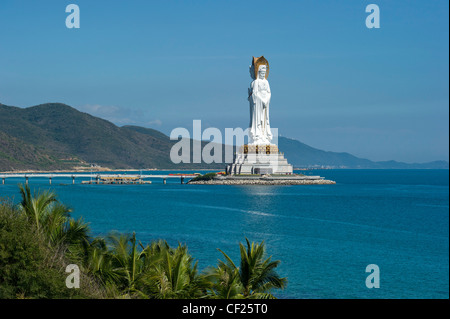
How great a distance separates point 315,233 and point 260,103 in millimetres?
56338

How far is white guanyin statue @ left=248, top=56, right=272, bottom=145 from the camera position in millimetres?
94812

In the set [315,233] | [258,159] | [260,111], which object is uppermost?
[260,111]

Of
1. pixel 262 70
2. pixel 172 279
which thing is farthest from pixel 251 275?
pixel 262 70

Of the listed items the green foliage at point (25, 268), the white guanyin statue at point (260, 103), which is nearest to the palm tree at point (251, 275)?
the green foliage at point (25, 268)

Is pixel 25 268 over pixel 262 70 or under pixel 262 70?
under

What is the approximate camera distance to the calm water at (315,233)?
2483 cm

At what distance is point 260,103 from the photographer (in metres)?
95.1

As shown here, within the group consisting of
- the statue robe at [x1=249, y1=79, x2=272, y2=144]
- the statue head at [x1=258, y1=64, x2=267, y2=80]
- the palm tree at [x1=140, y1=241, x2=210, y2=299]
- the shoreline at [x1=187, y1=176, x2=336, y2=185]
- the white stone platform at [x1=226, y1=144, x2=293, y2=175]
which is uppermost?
the statue head at [x1=258, y1=64, x2=267, y2=80]

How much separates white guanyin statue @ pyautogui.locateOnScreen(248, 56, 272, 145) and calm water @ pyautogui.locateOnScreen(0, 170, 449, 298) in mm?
22430

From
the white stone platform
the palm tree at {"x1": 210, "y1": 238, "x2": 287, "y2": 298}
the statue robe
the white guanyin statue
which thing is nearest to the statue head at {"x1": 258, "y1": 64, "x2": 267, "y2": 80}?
the white guanyin statue

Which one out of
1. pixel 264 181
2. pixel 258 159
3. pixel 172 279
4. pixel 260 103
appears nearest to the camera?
pixel 172 279

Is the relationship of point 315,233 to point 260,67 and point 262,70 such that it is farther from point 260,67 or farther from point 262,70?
point 260,67

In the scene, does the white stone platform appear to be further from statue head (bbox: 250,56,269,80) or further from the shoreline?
statue head (bbox: 250,56,269,80)
